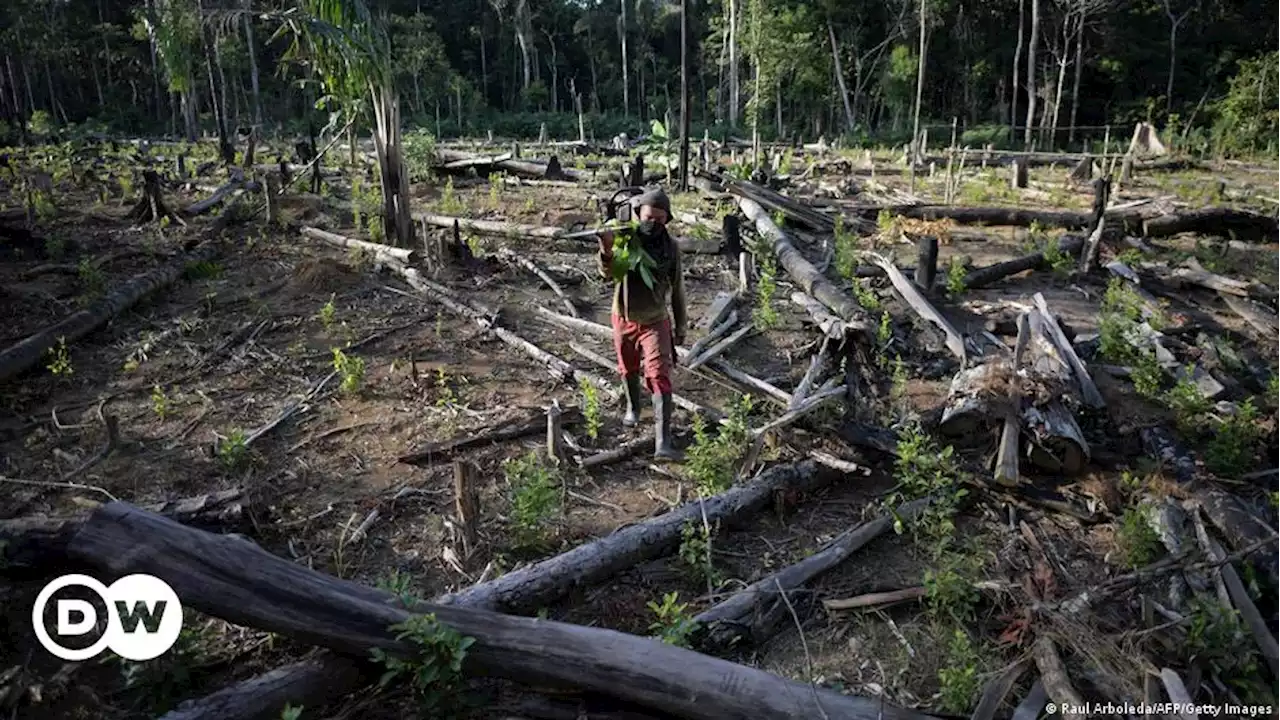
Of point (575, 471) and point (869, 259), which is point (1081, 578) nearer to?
point (575, 471)

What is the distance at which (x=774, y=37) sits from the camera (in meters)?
33.2

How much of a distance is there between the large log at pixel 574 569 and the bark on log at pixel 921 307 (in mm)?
2929

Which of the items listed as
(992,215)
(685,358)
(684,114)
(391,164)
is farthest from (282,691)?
(684,114)

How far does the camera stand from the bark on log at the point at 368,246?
10.1 metres

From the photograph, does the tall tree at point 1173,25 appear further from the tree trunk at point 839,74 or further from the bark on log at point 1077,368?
the bark on log at point 1077,368

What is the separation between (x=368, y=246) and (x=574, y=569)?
8.18 m

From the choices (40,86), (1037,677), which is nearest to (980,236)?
(1037,677)

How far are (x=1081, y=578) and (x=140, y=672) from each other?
4332 millimetres

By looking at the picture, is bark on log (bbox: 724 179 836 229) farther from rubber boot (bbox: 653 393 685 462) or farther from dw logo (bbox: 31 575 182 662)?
dw logo (bbox: 31 575 182 662)

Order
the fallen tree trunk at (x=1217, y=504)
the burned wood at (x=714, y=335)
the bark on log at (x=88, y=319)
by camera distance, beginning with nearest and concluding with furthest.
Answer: the fallen tree trunk at (x=1217, y=504) → the bark on log at (x=88, y=319) → the burned wood at (x=714, y=335)

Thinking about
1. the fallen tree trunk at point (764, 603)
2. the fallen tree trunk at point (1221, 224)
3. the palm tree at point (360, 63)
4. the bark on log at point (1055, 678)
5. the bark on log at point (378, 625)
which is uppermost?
the palm tree at point (360, 63)

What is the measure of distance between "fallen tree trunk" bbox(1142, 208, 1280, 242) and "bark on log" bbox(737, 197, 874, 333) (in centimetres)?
601

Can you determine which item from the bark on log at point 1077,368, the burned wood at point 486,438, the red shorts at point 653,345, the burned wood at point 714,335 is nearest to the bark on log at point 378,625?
the burned wood at point 486,438

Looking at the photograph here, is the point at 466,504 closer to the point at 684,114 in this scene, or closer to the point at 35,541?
the point at 35,541
